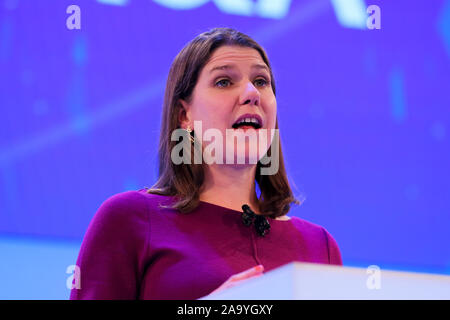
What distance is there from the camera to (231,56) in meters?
1.59

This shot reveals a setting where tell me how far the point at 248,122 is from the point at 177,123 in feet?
0.72

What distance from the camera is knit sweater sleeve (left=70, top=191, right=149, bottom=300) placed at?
1.36 metres

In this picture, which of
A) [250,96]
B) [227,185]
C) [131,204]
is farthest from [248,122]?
[131,204]

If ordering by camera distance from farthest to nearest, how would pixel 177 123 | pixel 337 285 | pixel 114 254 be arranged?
pixel 177 123 < pixel 114 254 < pixel 337 285

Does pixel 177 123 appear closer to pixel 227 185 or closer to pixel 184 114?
pixel 184 114

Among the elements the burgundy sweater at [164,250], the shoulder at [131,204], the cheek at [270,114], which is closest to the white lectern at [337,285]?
the burgundy sweater at [164,250]

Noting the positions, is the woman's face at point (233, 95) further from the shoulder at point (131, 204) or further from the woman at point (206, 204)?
the shoulder at point (131, 204)

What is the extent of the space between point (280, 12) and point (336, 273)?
1834 mm

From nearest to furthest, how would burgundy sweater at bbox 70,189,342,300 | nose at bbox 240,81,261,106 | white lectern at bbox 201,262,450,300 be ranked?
white lectern at bbox 201,262,450,300
burgundy sweater at bbox 70,189,342,300
nose at bbox 240,81,261,106

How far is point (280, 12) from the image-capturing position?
95.5 inches

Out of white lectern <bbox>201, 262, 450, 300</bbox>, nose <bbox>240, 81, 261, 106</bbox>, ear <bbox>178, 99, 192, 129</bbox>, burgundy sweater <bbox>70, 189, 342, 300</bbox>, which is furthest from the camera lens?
ear <bbox>178, 99, 192, 129</bbox>

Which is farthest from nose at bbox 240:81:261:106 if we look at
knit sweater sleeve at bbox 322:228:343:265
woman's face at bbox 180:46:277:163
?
knit sweater sleeve at bbox 322:228:343:265

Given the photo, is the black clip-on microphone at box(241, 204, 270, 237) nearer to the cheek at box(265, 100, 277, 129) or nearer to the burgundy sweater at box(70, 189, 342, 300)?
the burgundy sweater at box(70, 189, 342, 300)

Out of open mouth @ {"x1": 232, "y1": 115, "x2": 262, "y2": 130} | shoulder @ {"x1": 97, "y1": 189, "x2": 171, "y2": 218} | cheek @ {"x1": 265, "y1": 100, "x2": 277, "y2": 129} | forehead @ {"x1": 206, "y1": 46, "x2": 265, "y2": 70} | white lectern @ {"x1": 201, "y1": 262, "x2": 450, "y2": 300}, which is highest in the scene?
forehead @ {"x1": 206, "y1": 46, "x2": 265, "y2": 70}
